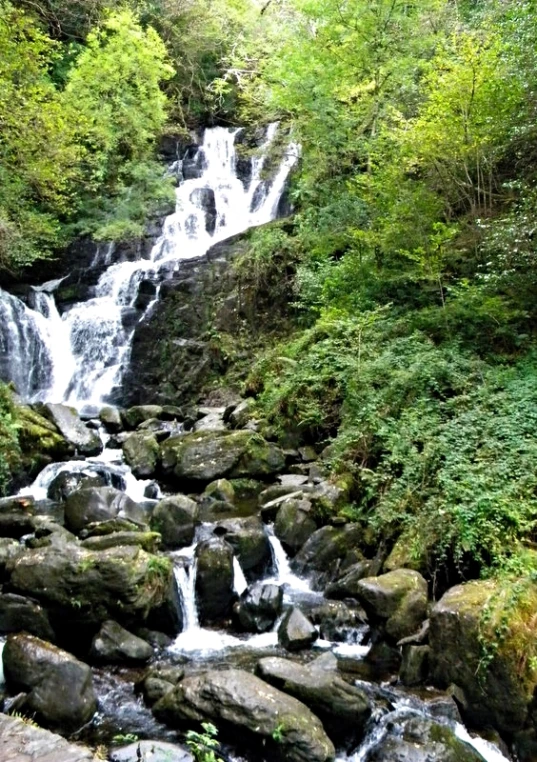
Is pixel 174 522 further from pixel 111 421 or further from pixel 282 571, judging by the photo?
pixel 111 421

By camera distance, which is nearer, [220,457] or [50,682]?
[50,682]

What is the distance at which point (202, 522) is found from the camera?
30.9ft

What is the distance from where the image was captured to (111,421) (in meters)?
13.9

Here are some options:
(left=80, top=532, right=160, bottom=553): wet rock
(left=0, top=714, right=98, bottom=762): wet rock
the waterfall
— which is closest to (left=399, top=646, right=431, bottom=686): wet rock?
(left=80, top=532, right=160, bottom=553): wet rock

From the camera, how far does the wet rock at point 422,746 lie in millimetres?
4785

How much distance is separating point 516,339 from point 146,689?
7585 millimetres

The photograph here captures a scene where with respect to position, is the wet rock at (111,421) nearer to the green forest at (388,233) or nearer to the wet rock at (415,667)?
the green forest at (388,233)

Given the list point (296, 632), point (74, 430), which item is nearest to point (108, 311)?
point (74, 430)

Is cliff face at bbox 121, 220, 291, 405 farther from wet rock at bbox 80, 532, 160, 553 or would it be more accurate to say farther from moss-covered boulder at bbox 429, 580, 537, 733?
A: moss-covered boulder at bbox 429, 580, 537, 733

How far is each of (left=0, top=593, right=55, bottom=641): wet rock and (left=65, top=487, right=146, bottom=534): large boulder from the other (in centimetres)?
218

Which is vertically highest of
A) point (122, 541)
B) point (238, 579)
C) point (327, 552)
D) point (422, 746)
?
point (122, 541)

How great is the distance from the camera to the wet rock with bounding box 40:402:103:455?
40.0 feet

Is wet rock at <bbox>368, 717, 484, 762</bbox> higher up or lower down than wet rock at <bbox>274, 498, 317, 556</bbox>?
lower down

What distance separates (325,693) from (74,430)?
29.0 ft
